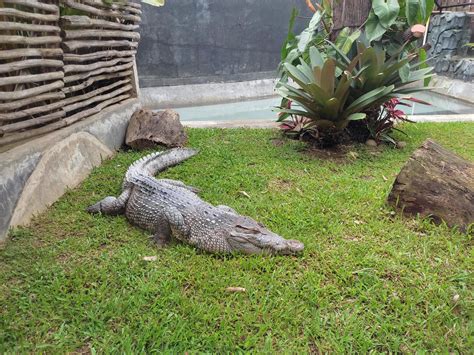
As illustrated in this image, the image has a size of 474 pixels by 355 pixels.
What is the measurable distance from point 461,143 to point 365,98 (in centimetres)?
161

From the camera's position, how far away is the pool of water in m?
8.48

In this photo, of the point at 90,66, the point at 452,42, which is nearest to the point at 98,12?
the point at 90,66

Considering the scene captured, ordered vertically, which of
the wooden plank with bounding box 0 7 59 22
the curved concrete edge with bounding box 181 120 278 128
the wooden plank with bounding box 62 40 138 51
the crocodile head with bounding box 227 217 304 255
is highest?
the wooden plank with bounding box 0 7 59 22

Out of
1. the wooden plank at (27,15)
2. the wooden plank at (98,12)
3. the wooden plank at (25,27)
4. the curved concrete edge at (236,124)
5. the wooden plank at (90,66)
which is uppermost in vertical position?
the wooden plank at (98,12)

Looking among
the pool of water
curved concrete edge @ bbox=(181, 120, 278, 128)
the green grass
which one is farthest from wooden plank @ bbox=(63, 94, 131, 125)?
the pool of water

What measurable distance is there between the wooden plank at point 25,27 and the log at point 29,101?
0.51 metres

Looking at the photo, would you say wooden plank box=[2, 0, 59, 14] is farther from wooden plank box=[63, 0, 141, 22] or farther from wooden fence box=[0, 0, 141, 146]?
wooden plank box=[63, 0, 141, 22]

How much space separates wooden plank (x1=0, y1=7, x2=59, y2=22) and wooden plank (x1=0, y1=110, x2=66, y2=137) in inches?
30.5

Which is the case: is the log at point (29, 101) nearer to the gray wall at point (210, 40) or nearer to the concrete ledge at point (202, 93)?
the concrete ledge at point (202, 93)

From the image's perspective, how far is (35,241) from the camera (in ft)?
7.87

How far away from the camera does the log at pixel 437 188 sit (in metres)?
2.44

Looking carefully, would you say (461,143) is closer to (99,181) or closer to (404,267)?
(404,267)

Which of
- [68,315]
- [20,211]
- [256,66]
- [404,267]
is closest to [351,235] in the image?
[404,267]

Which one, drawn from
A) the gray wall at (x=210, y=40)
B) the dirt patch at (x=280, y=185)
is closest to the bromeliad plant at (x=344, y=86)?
the dirt patch at (x=280, y=185)
